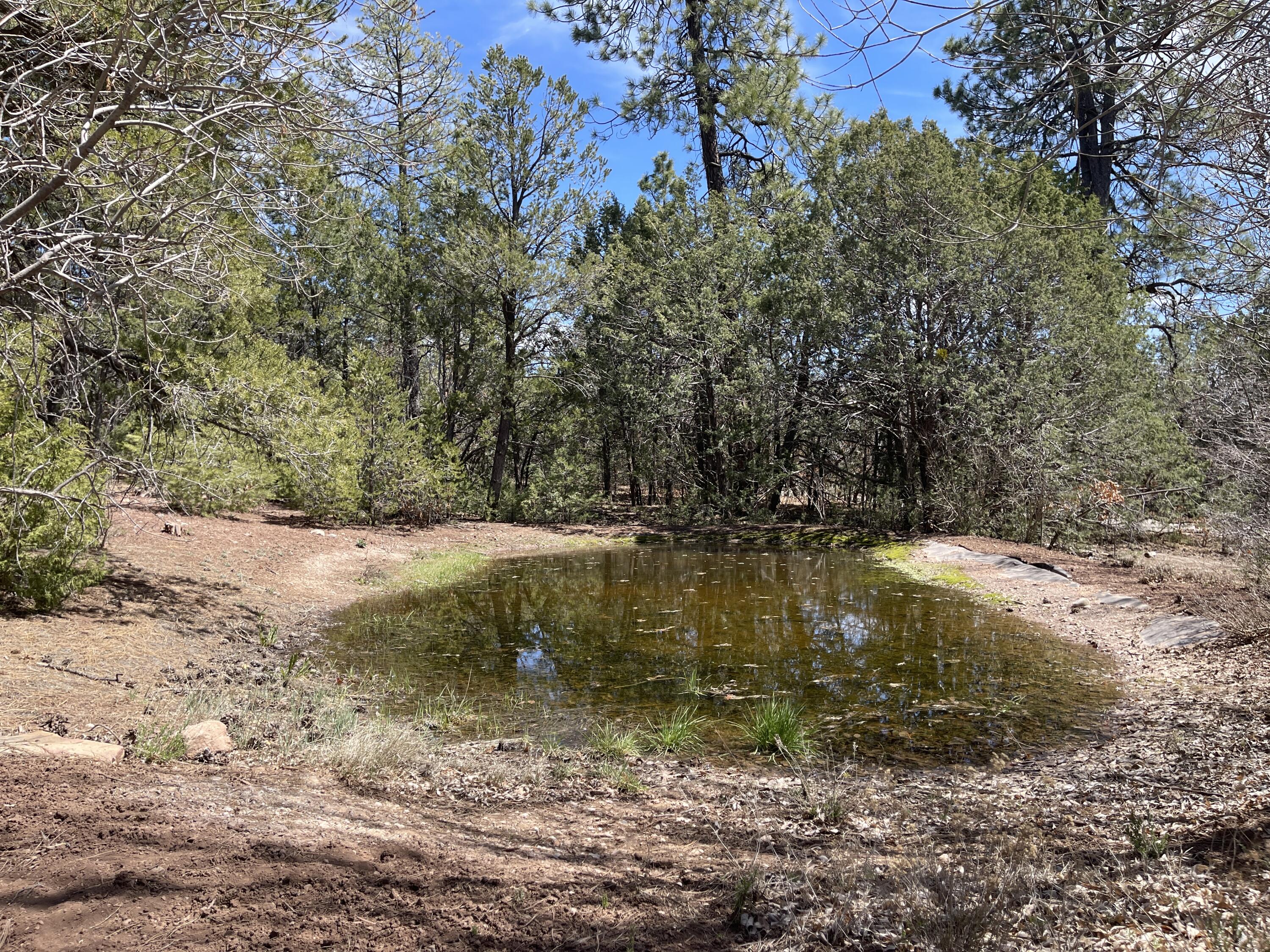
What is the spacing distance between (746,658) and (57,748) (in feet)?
19.2

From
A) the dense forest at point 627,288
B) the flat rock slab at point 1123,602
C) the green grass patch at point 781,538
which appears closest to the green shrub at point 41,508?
the dense forest at point 627,288

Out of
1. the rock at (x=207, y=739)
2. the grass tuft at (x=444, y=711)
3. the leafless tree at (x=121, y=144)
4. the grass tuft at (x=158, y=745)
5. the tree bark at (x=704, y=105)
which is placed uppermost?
the tree bark at (x=704, y=105)

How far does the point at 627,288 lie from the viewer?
22.2 meters

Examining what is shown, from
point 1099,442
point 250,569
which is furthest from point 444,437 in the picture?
point 1099,442

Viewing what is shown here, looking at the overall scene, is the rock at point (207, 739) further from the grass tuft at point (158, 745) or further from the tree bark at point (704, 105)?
the tree bark at point (704, 105)

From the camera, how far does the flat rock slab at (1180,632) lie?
736 centimetres

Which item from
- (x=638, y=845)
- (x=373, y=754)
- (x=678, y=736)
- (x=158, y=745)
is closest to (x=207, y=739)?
(x=158, y=745)

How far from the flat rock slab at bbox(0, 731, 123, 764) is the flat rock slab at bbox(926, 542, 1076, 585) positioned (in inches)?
442

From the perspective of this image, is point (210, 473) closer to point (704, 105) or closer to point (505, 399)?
point (505, 399)

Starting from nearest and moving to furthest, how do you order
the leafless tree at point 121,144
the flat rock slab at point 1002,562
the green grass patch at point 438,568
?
the leafless tree at point 121,144 → the flat rock slab at point 1002,562 → the green grass patch at point 438,568

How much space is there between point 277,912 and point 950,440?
1690 cm

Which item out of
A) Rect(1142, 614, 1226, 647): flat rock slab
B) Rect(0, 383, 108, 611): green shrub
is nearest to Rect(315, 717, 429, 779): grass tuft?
Rect(0, 383, 108, 611): green shrub

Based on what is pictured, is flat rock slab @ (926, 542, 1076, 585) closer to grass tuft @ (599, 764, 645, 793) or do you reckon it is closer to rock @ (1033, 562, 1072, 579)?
rock @ (1033, 562, 1072, 579)

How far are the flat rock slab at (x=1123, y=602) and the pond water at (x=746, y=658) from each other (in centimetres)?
115
